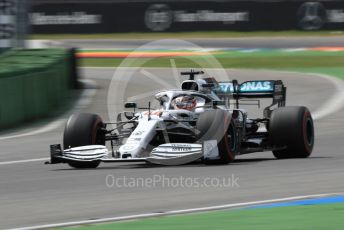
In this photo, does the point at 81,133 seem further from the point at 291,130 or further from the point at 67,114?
the point at 67,114

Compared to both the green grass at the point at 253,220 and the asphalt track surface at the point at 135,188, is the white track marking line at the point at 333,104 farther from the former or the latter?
the green grass at the point at 253,220

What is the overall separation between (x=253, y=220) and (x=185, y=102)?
444 cm

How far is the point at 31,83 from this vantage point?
60.0 feet

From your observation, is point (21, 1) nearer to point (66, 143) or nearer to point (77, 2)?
point (66, 143)

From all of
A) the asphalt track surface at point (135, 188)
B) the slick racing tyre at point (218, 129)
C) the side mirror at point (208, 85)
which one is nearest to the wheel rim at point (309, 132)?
the asphalt track surface at point (135, 188)

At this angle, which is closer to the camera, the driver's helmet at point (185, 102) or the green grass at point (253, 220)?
the green grass at point (253, 220)

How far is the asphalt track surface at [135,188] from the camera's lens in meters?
8.49

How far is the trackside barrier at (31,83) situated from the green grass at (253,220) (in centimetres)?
954

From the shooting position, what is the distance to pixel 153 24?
4328cm

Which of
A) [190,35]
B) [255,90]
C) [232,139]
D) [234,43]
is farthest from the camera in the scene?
[190,35]

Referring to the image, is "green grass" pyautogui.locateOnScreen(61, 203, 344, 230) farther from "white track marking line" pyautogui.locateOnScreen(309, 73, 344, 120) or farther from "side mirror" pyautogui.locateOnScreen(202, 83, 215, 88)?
"white track marking line" pyautogui.locateOnScreen(309, 73, 344, 120)

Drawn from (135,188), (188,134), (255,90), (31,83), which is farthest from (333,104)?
(135,188)

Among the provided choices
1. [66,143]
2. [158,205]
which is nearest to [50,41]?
[66,143]

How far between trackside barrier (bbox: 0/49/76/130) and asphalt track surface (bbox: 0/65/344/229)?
89.1 inches
